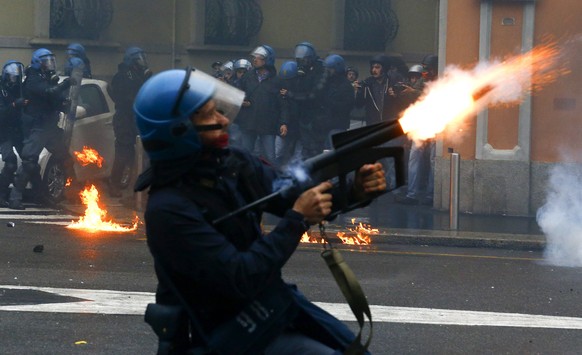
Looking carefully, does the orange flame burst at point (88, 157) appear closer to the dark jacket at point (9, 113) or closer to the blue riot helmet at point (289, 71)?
the dark jacket at point (9, 113)

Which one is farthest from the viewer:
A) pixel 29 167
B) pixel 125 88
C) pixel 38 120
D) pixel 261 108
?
pixel 125 88

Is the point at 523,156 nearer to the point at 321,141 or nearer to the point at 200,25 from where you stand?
the point at 321,141

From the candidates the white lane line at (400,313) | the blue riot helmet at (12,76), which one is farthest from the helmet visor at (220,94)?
the blue riot helmet at (12,76)

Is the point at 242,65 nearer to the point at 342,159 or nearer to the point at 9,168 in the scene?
the point at 9,168

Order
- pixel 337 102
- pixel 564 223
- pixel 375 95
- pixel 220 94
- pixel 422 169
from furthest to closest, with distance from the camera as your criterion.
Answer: pixel 375 95, pixel 337 102, pixel 422 169, pixel 564 223, pixel 220 94

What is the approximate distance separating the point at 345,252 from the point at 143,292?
134 inches

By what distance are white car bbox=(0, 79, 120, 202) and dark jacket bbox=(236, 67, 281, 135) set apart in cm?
193

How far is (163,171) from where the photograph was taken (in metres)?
3.98

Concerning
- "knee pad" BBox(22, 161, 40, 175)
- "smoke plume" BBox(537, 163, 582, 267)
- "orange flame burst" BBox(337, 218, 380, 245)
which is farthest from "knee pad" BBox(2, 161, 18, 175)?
"smoke plume" BBox(537, 163, 582, 267)

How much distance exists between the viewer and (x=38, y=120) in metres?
15.8

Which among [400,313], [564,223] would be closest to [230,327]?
[400,313]

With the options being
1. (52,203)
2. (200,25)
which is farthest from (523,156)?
(200,25)

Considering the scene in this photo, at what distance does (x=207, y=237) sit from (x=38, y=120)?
12.4 meters

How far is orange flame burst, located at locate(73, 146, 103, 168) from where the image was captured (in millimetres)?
16934
